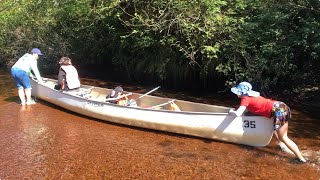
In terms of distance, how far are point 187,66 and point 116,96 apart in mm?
3724

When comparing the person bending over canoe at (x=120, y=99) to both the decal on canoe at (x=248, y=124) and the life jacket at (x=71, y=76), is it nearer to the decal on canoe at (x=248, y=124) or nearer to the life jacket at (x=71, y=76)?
the life jacket at (x=71, y=76)

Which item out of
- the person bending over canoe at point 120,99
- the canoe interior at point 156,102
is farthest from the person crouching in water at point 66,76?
the person bending over canoe at point 120,99

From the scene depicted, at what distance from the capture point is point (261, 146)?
6996mm

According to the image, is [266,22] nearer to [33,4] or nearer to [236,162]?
[236,162]

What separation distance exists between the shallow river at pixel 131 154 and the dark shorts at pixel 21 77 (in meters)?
1.66

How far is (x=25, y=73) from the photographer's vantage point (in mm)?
10656

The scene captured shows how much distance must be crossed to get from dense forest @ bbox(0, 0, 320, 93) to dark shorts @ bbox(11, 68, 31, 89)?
127 inches

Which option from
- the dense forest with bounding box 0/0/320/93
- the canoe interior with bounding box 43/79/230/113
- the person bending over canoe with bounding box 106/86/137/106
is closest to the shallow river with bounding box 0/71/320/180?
the person bending over canoe with bounding box 106/86/137/106

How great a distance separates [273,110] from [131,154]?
9.11ft

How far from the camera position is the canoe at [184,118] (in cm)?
682

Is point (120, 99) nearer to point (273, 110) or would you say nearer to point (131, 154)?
point (131, 154)

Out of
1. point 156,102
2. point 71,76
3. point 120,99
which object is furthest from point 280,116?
point 71,76

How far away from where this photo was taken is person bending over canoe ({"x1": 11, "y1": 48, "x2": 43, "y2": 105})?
Result: 34.7 ft

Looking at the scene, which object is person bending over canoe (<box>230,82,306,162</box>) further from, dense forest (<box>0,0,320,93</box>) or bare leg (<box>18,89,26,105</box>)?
bare leg (<box>18,89,26,105</box>)
